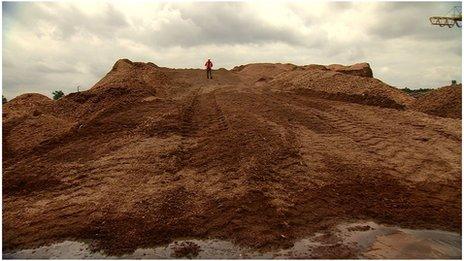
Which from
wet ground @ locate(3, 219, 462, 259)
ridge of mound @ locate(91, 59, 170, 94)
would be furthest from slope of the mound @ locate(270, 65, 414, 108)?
wet ground @ locate(3, 219, 462, 259)

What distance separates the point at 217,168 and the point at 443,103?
9941mm

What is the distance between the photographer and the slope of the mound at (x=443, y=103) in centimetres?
1420

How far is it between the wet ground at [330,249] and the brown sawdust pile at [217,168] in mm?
167

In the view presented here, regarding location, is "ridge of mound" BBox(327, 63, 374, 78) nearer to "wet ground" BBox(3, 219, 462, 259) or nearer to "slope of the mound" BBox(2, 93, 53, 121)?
"slope of the mound" BBox(2, 93, 53, 121)

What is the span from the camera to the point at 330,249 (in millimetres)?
6195

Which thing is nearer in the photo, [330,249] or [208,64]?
[330,249]

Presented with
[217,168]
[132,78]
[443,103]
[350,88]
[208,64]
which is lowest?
[217,168]

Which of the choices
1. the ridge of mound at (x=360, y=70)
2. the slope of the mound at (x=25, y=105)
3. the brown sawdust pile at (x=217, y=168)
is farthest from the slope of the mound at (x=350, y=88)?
the slope of the mound at (x=25, y=105)

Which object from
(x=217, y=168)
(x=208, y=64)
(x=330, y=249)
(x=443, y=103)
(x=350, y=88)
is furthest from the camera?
(x=208, y=64)

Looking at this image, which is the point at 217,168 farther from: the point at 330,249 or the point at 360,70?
the point at 360,70

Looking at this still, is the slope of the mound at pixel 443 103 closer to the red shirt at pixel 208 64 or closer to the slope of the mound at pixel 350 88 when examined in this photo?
the slope of the mound at pixel 350 88

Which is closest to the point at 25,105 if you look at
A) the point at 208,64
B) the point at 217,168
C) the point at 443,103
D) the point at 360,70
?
the point at 217,168

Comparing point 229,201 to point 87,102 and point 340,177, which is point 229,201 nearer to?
point 340,177

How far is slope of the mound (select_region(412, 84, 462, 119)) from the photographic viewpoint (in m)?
14.2
